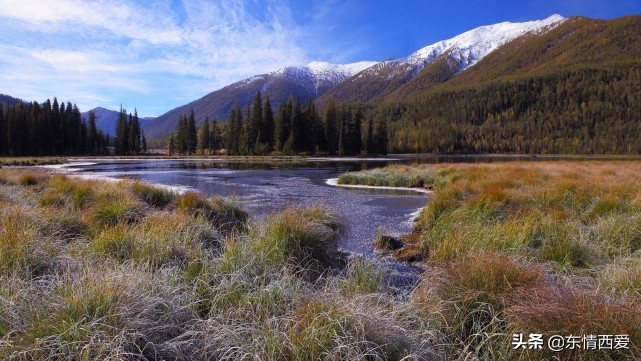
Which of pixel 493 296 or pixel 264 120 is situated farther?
pixel 264 120

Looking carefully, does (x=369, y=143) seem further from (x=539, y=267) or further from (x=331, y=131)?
(x=539, y=267)

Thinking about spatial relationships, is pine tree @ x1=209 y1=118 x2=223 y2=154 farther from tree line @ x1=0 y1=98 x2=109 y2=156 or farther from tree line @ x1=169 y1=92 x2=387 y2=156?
tree line @ x1=0 y1=98 x2=109 y2=156

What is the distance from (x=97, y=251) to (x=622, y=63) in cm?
24943

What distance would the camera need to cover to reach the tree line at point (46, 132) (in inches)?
3184

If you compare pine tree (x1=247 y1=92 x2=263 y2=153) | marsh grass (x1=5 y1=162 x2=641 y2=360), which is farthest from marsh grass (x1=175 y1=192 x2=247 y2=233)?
pine tree (x1=247 y1=92 x2=263 y2=153)

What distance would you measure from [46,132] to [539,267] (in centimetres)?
10797

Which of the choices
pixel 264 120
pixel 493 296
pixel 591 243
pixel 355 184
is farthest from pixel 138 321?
pixel 264 120

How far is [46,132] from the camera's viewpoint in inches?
3428

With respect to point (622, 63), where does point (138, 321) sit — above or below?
below

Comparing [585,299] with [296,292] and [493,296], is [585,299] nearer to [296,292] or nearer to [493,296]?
[493,296]

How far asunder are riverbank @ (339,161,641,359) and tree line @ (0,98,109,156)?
10014 cm

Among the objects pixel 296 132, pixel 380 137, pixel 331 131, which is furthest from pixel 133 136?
pixel 380 137

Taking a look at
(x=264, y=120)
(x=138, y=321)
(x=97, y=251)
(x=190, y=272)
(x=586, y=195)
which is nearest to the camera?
(x=138, y=321)

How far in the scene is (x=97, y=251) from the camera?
5.74 metres
